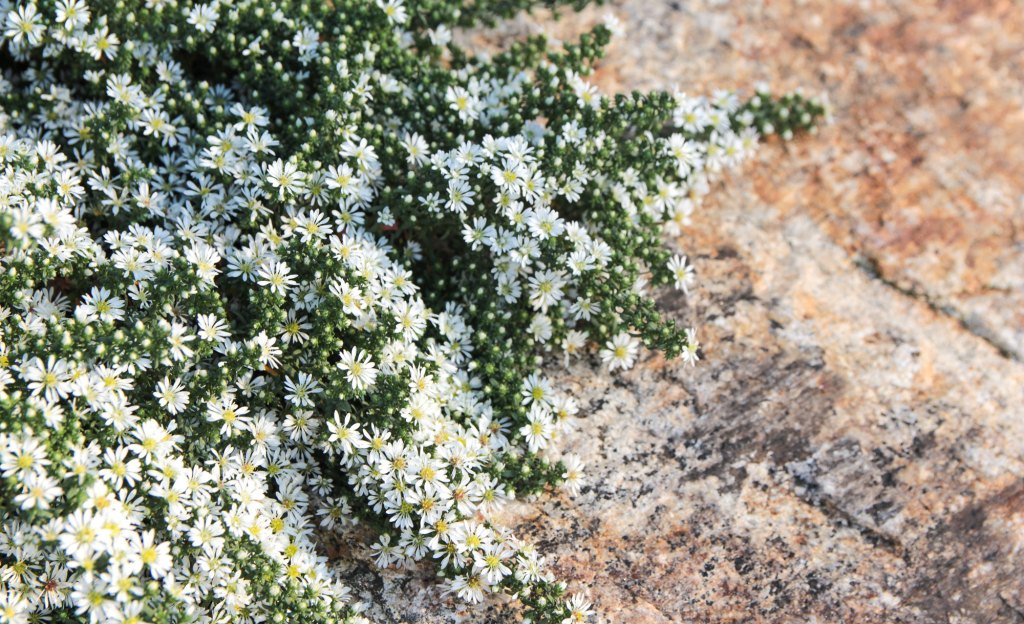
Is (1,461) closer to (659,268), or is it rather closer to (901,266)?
(659,268)

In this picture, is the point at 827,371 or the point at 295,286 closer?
the point at 295,286

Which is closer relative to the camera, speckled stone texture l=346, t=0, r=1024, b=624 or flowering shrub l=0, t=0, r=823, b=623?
flowering shrub l=0, t=0, r=823, b=623

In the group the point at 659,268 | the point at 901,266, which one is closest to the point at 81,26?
the point at 659,268

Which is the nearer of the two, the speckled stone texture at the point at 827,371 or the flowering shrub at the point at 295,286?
the flowering shrub at the point at 295,286

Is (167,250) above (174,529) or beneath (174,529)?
above
